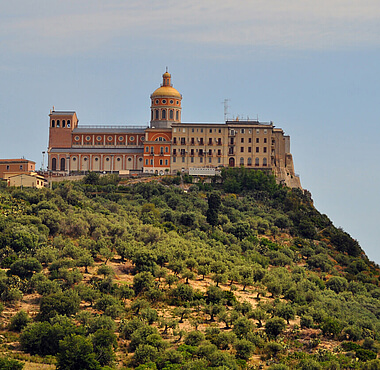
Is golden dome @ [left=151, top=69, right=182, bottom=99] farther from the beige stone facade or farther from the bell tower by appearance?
the beige stone facade

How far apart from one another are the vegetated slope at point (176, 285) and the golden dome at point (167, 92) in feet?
81.8

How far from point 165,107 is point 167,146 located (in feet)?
29.7

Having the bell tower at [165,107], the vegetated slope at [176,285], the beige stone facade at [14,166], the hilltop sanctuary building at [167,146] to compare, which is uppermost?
the bell tower at [165,107]

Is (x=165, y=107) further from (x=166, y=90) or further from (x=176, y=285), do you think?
(x=176, y=285)

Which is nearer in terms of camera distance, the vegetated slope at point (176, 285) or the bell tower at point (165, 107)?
the vegetated slope at point (176, 285)

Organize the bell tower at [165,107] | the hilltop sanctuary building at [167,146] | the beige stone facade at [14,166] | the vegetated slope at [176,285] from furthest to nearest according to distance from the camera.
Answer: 1. the bell tower at [165,107]
2. the hilltop sanctuary building at [167,146]
3. the beige stone facade at [14,166]
4. the vegetated slope at [176,285]

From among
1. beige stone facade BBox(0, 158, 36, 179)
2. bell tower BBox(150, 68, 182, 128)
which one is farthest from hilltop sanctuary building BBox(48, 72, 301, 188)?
beige stone facade BBox(0, 158, 36, 179)

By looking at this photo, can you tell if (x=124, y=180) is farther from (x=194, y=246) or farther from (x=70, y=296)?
(x=70, y=296)

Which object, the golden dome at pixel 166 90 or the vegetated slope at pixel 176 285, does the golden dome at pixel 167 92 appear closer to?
the golden dome at pixel 166 90

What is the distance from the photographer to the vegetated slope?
60500 mm

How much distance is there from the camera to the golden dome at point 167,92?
437ft

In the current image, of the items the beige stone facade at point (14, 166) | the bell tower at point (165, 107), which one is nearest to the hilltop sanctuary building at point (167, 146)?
the bell tower at point (165, 107)

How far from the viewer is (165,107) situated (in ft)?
436

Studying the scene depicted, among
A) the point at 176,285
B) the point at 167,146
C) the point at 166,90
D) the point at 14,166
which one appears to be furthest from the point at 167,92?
the point at 176,285
